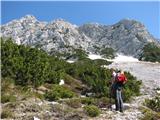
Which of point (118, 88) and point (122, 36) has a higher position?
point (122, 36)

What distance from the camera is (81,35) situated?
163 metres

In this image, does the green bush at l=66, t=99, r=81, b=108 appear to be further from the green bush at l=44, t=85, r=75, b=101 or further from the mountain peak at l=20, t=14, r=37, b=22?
the mountain peak at l=20, t=14, r=37, b=22

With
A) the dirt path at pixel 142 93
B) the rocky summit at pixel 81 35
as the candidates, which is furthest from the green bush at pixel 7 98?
the rocky summit at pixel 81 35

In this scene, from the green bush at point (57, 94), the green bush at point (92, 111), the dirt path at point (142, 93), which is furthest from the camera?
the green bush at point (57, 94)

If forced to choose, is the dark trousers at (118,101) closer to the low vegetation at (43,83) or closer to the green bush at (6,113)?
the low vegetation at (43,83)

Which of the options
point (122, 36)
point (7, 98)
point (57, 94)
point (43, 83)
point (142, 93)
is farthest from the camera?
point (122, 36)

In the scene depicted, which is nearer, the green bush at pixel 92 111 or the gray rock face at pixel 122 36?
the green bush at pixel 92 111

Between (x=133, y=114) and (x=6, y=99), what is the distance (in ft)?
18.3

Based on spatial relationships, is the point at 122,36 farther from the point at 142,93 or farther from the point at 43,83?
the point at 43,83

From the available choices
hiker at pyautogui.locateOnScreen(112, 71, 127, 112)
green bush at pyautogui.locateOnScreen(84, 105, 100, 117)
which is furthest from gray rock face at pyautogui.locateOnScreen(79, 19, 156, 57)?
green bush at pyautogui.locateOnScreen(84, 105, 100, 117)

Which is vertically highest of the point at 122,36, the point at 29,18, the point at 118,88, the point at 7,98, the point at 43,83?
the point at 29,18

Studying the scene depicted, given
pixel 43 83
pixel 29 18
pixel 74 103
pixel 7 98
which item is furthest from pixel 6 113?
pixel 29 18

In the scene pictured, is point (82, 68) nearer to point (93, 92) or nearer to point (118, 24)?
point (93, 92)

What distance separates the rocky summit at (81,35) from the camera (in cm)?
15188
